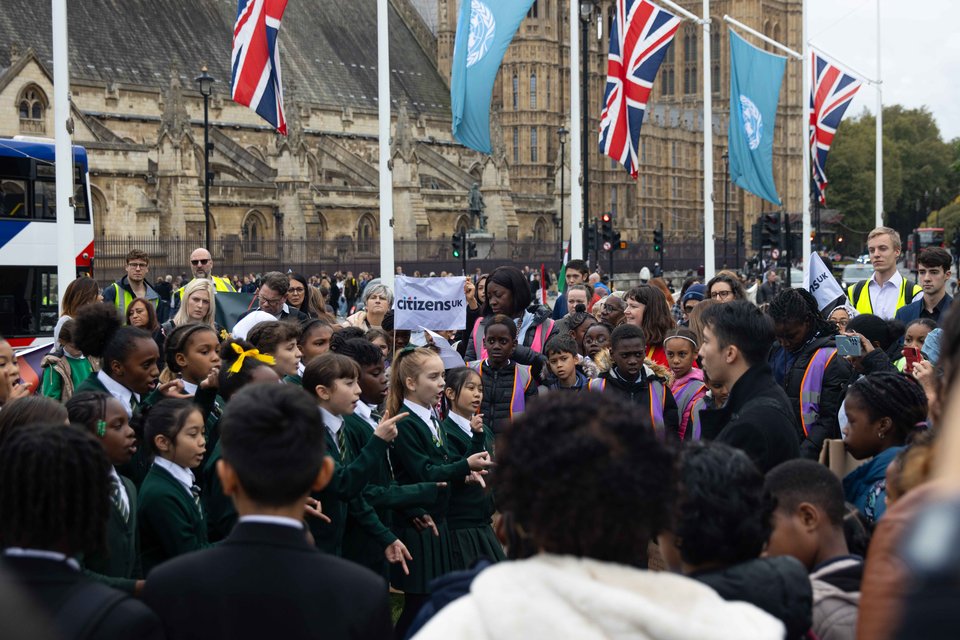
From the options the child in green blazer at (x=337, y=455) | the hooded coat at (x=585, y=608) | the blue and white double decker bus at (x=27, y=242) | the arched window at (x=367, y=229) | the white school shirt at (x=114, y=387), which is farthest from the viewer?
the arched window at (x=367, y=229)

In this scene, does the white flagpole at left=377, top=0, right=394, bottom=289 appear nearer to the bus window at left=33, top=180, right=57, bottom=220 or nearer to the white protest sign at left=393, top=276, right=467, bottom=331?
the white protest sign at left=393, top=276, right=467, bottom=331

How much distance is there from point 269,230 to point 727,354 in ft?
149

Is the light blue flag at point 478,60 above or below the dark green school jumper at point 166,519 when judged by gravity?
above

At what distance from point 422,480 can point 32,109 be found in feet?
135

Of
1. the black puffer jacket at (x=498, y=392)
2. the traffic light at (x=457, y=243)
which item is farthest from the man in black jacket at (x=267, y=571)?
the traffic light at (x=457, y=243)

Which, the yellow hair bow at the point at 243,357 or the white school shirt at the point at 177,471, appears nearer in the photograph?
the white school shirt at the point at 177,471

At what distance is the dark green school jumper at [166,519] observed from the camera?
4.81 meters

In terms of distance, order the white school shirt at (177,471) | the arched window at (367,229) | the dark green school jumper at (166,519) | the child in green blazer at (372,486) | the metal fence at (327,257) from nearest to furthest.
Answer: the dark green school jumper at (166,519), the white school shirt at (177,471), the child in green blazer at (372,486), the metal fence at (327,257), the arched window at (367,229)

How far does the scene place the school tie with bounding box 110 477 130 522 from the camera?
4544 mm

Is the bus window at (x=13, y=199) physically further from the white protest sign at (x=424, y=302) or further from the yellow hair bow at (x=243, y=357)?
the yellow hair bow at (x=243, y=357)

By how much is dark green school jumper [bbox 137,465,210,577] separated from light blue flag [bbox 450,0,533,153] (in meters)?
10.6

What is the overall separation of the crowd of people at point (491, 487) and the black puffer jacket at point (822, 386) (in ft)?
0.05

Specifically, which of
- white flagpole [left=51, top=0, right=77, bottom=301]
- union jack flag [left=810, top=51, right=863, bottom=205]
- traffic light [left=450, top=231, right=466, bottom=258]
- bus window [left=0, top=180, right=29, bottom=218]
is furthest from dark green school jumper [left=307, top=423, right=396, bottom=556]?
traffic light [left=450, top=231, right=466, bottom=258]

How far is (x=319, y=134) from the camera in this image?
5859 centimetres
